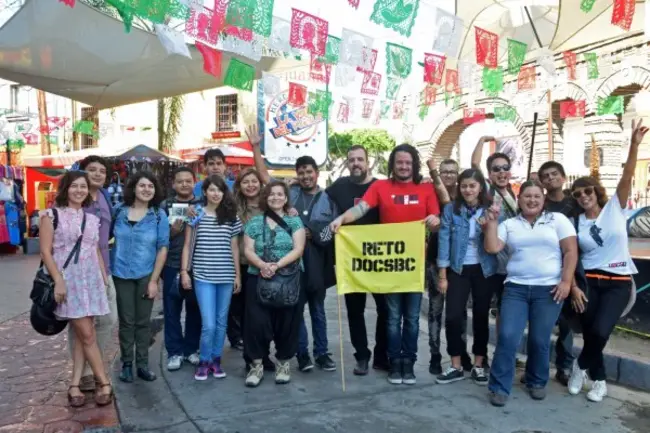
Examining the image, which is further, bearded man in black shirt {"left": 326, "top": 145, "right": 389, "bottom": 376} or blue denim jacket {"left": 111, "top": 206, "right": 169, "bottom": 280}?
bearded man in black shirt {"left": 326, "top": 145, "right": 389, "bottom": 376}

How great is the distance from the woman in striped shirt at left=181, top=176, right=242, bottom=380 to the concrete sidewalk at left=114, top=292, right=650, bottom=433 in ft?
1.33

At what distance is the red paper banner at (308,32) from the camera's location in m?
7.48

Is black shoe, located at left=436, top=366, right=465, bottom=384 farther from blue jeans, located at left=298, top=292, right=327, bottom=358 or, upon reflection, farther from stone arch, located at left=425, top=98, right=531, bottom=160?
stone arch, located at left=425, top=98, right=531, bottom=160

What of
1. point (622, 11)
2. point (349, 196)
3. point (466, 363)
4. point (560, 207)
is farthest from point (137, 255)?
point (622, 11)

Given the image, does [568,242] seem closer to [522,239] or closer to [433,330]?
[522,239]

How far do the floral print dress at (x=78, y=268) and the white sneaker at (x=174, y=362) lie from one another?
1076 mm

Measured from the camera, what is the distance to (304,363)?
16.4 ft

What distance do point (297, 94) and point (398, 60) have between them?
1849mm

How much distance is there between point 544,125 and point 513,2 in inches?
176

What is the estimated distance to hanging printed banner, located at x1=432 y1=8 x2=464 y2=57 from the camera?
780 centimetres

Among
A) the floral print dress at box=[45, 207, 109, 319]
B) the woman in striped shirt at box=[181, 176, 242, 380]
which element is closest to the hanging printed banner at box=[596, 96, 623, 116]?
the woman in striped shirt at box=[181, 176, 242, 380]

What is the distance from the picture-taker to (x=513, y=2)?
1939 cm

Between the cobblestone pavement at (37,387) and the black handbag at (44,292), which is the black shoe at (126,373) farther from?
the black handbag at (44,292)

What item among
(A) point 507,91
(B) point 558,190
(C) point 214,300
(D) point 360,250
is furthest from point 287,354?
(A) point 507,91
